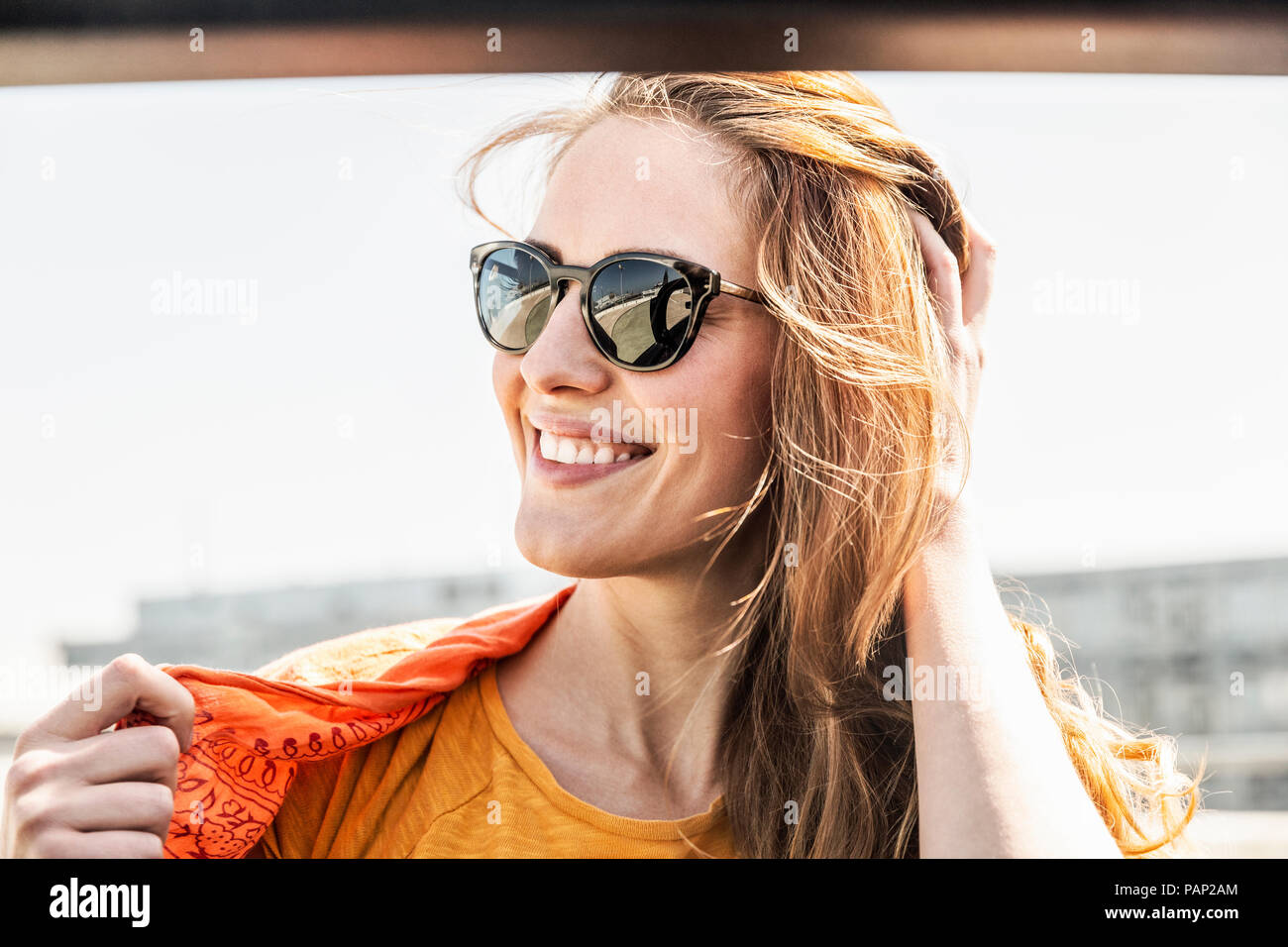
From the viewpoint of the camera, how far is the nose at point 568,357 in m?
1.34

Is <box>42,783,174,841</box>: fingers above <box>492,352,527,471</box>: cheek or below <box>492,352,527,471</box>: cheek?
below

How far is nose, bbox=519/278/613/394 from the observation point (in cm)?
134

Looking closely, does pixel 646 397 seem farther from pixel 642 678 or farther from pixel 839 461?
pixel 642 678

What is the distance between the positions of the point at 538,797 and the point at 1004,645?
0.70m

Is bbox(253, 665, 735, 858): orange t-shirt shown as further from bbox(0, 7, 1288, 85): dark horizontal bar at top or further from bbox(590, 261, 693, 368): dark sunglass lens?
bbox(0, 7, 1288, 85): dark horizontal bar at top

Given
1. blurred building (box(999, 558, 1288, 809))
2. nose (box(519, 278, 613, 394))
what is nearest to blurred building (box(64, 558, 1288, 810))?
blurred building (box(999, 558, 1288, 809))

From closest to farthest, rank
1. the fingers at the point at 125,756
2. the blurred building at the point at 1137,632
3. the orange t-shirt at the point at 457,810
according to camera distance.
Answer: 1. the fingers at the point at 125,756
2. the orange t-shirt at the point at 457,810
3. the blurred building at the point at 1137,632

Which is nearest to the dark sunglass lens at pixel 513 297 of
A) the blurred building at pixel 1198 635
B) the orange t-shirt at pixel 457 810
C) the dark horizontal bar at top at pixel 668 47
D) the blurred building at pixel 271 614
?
the dark horizontal bar at top at pixel 668 47

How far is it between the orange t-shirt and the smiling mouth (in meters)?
0.41

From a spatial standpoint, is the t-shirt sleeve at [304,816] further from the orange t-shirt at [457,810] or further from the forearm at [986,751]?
the forearm at [986,751]

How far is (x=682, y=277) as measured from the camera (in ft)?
4.33

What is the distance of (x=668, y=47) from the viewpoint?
135cm

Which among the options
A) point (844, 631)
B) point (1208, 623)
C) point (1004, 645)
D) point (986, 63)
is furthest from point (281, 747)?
point (1208, 623)
